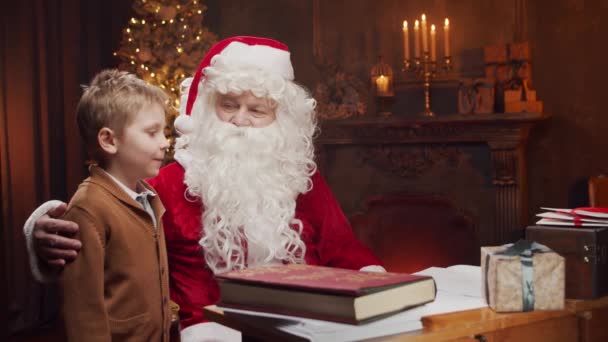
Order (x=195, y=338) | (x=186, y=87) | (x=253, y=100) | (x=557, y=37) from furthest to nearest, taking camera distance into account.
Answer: (x=557, y=37) → (x=186, y=87) → (x=253, y=100) → (x=195, y=338)

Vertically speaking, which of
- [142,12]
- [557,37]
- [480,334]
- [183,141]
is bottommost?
[480,334]

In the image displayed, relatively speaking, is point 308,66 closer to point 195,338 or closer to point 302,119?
point 302,119

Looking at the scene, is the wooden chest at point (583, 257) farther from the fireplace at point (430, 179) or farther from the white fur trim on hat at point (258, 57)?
the fireplace at point (430, 179)

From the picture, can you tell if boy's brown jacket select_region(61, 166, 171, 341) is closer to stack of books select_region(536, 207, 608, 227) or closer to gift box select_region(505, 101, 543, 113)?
stack of books select_region(536, 207, 608, 227)

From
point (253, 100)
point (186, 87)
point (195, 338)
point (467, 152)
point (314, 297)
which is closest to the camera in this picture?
point (314, 297)

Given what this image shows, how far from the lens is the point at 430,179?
480cm

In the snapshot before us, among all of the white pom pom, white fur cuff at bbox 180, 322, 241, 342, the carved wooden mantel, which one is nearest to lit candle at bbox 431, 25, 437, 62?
the carved wooden mantel

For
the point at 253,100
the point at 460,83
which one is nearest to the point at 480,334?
the point at 253,100

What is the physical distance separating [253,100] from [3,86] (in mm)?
2974

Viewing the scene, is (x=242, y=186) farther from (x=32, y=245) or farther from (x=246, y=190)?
(x=32, y=245)

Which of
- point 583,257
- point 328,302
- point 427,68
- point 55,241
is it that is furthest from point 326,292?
point 427,68

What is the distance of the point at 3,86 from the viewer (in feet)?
15.8

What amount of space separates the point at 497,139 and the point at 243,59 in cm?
237

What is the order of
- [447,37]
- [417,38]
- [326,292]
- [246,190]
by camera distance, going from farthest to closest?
[417,38] < [447,37] < [246,190] < [326,292]
